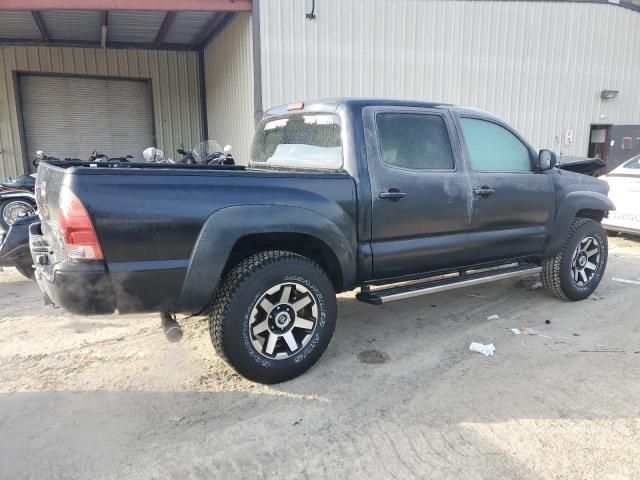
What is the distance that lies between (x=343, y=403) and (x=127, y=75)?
41.0ft

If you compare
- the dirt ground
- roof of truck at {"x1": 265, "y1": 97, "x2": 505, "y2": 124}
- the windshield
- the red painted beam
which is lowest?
the dirt ground

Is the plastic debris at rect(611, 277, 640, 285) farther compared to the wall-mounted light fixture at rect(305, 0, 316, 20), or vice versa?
the wall-mounted light fixture at rect(305, 0, 316, 20)

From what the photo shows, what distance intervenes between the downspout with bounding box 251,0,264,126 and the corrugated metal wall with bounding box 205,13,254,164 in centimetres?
28

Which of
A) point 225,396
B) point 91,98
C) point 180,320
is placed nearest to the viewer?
point 225,396

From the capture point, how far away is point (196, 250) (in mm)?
2965

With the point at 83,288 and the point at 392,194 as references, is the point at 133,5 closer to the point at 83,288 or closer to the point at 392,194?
the point at 392,194

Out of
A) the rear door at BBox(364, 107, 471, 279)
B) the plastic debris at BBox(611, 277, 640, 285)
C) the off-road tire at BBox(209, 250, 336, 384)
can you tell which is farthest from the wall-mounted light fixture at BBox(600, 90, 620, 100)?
the off-road tire at BBox(209, 250, 336, 384)

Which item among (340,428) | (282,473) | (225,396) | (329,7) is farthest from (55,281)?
(329,7)

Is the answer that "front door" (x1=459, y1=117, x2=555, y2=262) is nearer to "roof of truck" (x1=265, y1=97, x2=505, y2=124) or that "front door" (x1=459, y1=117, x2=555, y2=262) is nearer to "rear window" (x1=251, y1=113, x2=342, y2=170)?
"roof of truck" (x1=265, y1=97, x2=505, y2=124)

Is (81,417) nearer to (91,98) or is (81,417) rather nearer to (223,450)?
(223,450)

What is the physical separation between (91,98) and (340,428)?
1289 centimetres

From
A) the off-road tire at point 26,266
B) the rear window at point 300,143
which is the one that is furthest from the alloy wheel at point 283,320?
the off-road tire at point 26,266

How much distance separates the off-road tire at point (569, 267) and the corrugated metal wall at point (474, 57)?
6.04 meters

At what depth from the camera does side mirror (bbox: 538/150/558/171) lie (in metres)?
4.59
